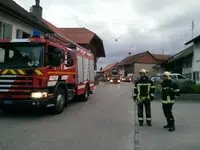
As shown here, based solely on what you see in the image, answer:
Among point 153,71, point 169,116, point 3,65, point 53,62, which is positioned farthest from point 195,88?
point 153,71

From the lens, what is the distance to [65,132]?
6.21 meters

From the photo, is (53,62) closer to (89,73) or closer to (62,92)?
(62,92)

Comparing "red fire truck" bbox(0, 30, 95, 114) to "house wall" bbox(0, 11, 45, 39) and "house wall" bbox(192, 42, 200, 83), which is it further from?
"house wall" bbox(192, 42, 200, 83)

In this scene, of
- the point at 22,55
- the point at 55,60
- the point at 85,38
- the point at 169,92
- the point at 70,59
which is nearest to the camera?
the point at 169,92

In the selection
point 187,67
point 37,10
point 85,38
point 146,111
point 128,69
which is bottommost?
point 146,111

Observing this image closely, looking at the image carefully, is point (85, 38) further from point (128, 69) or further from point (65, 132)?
point (128, 69)

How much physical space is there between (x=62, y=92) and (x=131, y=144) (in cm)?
449

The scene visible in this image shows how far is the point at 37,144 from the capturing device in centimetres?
511

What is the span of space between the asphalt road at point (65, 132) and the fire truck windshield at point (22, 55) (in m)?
1.83

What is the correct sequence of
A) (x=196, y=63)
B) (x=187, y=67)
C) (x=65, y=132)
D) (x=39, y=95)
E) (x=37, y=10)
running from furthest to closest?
(x=187, y=67) → (x=196, y=63) → (x=37, y=10) → (x=39, y=95) → (x=65, y=132)

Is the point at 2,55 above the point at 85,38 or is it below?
below

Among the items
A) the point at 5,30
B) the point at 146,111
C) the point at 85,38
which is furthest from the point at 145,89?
the point at 85,38

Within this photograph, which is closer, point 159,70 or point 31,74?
point 31,74

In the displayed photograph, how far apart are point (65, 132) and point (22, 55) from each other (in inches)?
128
